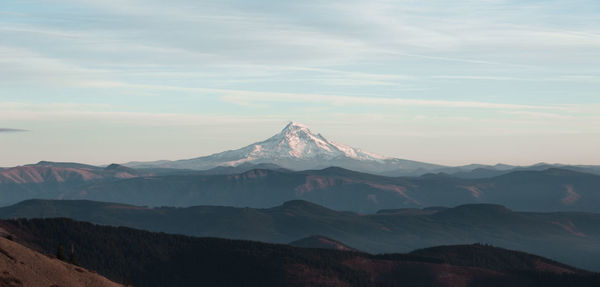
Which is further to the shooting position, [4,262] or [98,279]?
[98,279]

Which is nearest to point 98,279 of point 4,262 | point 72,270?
point 72,270

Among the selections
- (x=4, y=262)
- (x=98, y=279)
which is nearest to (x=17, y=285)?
(x=4, y=262)

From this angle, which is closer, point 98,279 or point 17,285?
point 17,285

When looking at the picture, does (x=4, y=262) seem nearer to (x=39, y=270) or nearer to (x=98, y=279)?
(x=39, y=270)

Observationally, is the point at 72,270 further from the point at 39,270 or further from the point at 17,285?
the point at 17,285

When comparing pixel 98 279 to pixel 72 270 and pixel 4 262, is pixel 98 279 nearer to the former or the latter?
pixel 72 270
